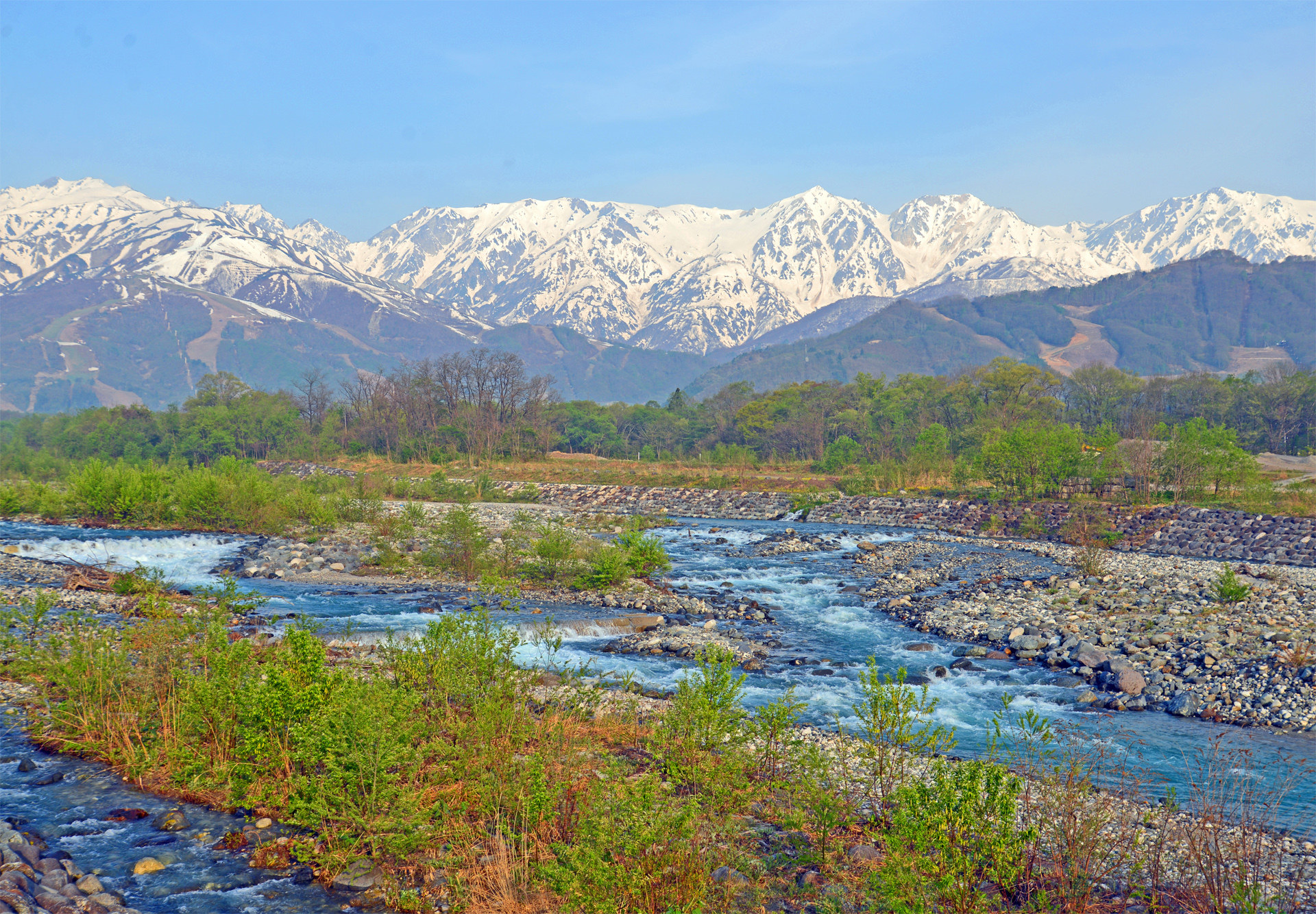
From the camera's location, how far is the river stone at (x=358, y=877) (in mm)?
7480

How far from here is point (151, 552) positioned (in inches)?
1149

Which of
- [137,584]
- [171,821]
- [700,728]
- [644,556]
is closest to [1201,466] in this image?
[644,556]

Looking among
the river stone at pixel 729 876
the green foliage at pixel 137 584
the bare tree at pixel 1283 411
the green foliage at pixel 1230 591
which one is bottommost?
the green foliage at pixel 1230 591

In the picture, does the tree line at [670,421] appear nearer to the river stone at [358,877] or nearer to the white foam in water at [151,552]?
the white foam in water at [151,552]

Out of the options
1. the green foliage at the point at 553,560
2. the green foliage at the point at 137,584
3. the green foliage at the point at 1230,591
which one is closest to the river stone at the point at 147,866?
the green foliage at the point at 137,584

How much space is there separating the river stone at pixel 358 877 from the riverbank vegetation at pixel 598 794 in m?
0.05

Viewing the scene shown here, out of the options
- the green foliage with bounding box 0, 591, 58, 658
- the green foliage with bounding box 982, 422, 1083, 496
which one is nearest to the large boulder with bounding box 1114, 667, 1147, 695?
the green foliage with bounding box 0, 591, 58, 658

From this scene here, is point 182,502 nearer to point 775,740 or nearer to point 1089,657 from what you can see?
point 775,740

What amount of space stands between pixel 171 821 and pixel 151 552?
81.4ft

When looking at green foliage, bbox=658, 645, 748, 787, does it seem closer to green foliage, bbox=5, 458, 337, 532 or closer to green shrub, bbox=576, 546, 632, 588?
green shrub, bbox=576, 546, 632, 588

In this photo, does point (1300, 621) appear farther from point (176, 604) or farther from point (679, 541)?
point (176, 604)

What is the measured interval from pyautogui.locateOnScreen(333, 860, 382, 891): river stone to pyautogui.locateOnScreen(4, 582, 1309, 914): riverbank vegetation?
47mm

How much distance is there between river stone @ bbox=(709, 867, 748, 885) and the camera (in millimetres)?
7418

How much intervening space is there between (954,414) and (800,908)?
78052 mm
